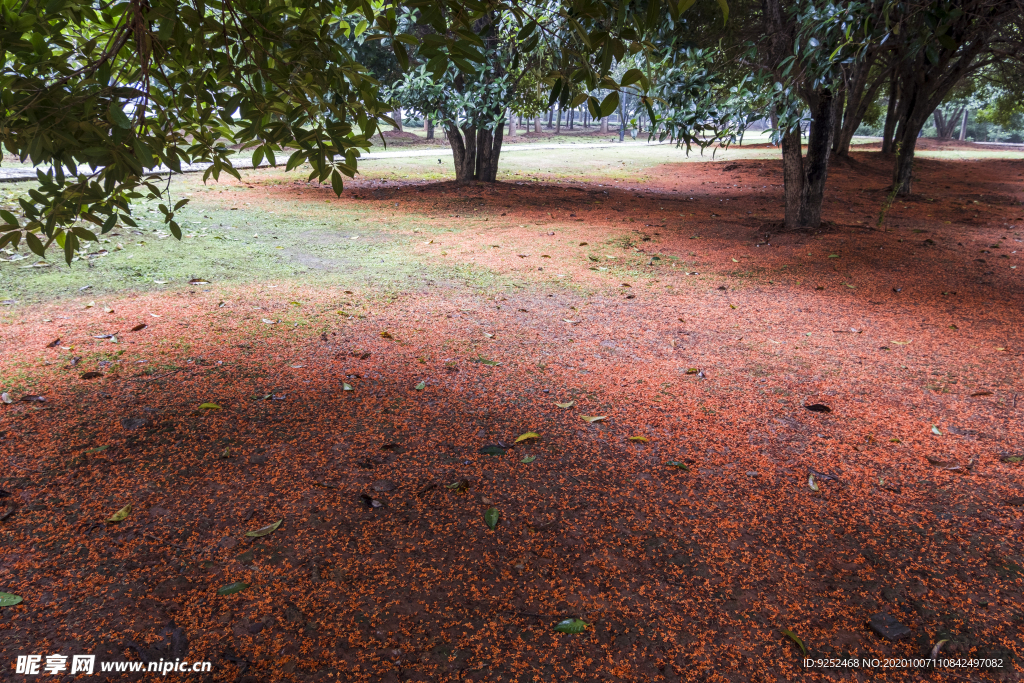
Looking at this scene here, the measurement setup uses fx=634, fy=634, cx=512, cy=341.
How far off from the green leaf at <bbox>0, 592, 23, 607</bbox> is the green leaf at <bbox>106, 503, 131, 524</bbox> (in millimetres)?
427

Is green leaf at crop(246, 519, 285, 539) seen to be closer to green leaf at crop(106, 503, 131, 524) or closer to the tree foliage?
green leaf at crop(106, 503, 131, 524)

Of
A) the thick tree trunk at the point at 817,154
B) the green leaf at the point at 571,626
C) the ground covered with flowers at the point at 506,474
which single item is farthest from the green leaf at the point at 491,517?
the thick tree trunk at the point at 817,154

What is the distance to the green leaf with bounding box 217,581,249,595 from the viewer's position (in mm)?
2273

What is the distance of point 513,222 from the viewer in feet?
34.2

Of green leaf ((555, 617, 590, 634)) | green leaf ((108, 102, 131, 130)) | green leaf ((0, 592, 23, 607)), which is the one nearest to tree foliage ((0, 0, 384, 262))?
green leaf ((108, 102, 131, 130))

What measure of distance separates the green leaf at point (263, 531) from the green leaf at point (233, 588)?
0.85ft

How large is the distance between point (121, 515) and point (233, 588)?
0.73 m

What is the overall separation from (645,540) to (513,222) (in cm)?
828

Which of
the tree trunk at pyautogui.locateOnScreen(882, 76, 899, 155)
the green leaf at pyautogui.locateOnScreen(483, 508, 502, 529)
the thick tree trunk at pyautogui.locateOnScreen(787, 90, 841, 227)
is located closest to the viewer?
the green leaf at pyautogui.locateOnScreen(483, 508, 502, 529)

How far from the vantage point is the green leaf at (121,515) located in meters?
2.62

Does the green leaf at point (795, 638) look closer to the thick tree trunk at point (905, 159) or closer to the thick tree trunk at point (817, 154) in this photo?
the thick tree trunk at point (817, 154)

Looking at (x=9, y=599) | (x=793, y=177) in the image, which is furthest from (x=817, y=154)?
(x=9, y=599)

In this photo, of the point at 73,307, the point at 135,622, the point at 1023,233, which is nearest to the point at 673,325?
Answer: the point at 135,622

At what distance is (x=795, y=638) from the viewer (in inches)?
84.6
